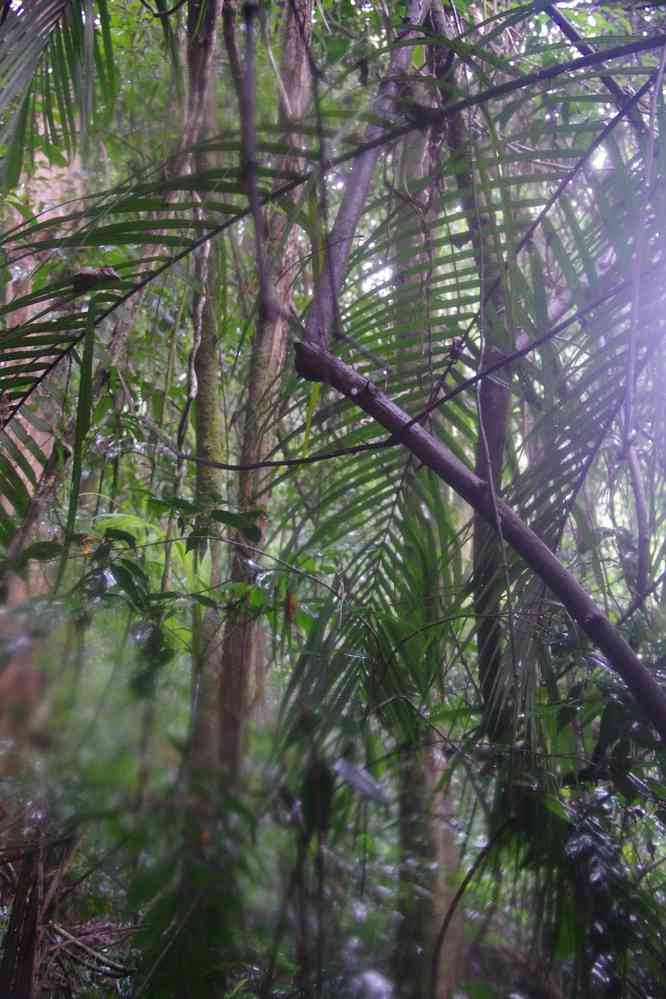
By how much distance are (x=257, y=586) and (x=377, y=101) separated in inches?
22.1

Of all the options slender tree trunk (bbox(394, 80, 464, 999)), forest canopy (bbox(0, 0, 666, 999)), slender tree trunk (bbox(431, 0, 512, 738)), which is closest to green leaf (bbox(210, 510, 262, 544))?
forest canopy (bbox(0, 0, 666, 999))

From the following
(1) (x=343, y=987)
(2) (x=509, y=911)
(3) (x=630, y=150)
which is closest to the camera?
(1) (x=343, y=987)

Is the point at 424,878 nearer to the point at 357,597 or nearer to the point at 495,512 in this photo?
the point at 495,512

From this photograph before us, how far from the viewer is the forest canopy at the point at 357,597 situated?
376 mm

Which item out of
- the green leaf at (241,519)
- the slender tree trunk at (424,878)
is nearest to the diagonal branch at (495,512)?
the slender tree trunk at (424,878)

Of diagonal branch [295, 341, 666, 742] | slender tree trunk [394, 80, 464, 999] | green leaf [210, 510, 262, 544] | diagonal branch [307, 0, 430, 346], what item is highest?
diagonal branch [307, 0, 430, 346]

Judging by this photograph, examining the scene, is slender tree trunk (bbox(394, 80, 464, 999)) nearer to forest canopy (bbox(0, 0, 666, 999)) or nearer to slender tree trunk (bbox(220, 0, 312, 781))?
forest canopy (bbox(0, 0, 666, 999))

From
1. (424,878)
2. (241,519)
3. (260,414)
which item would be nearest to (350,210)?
(260,414)

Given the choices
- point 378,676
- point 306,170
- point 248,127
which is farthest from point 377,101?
point 378,676

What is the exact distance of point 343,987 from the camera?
0.37 m

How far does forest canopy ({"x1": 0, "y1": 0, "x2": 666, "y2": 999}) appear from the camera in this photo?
0.38 meters

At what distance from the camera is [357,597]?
1000 millimetres

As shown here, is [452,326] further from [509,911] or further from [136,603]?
[509,911]

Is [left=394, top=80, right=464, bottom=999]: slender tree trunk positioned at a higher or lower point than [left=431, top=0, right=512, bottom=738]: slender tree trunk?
lower
